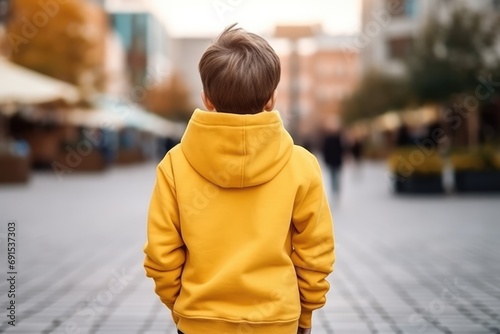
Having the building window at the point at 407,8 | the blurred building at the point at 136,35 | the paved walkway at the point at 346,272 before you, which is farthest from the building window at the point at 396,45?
the paved walkway at the point at 346,272

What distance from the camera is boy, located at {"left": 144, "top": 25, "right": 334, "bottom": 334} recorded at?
7.33 ft

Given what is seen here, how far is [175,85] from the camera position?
72.9m

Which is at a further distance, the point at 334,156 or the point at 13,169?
the point at 13,169

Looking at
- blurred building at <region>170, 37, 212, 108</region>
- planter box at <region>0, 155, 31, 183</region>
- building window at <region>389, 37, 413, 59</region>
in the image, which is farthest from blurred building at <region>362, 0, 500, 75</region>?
blurred building at <region>170, 37, 212, 108</region>

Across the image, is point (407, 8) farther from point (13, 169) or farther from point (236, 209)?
point (236, 209)

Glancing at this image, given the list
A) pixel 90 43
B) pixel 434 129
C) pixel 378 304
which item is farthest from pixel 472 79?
pixel 378 304

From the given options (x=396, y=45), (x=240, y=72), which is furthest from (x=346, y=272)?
(x=396, y=45)

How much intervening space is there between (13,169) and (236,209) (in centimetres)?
1919

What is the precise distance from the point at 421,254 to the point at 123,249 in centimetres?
322

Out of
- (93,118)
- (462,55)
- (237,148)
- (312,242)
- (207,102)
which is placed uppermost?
Result: (207,102)

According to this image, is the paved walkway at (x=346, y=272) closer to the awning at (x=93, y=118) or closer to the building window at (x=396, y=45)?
the awning at (x=93, y=118)

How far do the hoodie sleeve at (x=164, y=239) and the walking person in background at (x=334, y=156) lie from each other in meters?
13.4

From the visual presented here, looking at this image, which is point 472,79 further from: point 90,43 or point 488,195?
point 90,43

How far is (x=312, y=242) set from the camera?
2.34 m
